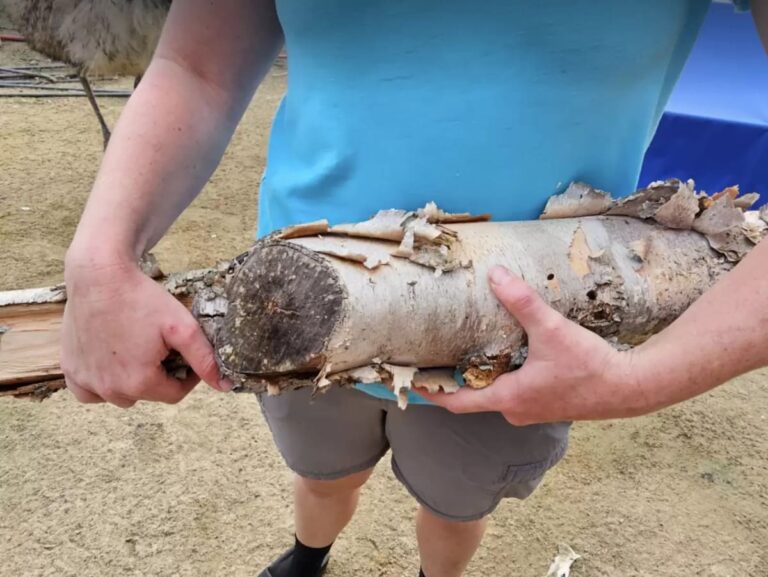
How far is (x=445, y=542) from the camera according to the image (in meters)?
1.00

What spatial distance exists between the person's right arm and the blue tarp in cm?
114

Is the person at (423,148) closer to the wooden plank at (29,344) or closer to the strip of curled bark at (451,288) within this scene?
the strip of curled bark at (451,288)

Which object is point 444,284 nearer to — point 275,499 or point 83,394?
point 83,394

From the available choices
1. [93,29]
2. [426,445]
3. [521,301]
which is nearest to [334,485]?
[426,445]

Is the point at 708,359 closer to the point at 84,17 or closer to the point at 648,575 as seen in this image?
the point at 648,575

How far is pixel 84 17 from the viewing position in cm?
187

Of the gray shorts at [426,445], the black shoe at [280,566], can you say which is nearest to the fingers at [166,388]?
the gray shorts at [426,445]

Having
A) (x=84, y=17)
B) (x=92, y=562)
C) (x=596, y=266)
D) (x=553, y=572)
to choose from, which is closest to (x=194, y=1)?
(x=596, y=266)

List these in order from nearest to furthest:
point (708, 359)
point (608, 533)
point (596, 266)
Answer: point (708, 359) → point (596, 266) → point (608, 533)

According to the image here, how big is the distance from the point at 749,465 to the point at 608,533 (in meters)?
0.45

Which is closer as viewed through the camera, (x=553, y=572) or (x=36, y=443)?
(x=553, y=572)

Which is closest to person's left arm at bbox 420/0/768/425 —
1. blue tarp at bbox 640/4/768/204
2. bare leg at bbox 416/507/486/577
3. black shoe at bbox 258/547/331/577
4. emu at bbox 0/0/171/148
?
bare leg at bbox 416/507/486/577

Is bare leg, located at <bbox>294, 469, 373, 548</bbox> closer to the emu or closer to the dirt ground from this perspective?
the dirt ground

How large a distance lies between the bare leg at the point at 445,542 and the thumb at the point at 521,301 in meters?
0.50
